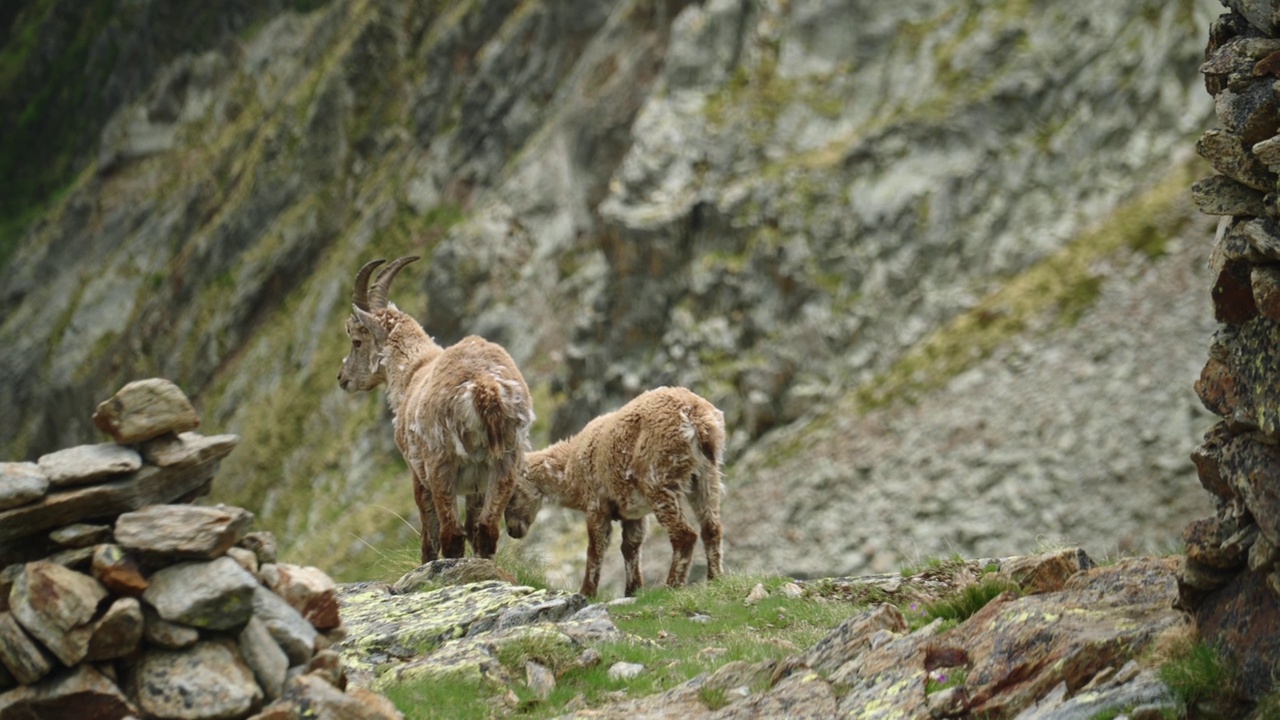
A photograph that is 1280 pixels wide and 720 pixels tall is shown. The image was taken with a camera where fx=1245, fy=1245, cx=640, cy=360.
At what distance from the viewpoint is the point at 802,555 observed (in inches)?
1162

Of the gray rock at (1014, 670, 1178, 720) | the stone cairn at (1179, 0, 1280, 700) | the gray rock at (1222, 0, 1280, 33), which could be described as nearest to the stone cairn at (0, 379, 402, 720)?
the gray rock at (1014, 670, 1178, 720)

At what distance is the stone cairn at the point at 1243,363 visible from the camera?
22.0 feet

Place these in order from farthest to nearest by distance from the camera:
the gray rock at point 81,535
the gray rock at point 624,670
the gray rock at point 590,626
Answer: the gray rock at point 590,626 → the gray rock at point 624,670 → the gray rock at point 81,535

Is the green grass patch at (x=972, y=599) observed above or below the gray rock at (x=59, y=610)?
below

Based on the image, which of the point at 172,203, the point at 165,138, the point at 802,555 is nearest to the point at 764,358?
the point at 802,555

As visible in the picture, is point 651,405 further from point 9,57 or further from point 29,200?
point 9,57

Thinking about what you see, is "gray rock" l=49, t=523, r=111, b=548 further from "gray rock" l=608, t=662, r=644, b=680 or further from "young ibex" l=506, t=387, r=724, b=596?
"young ibex" l=506, t=387, r=724, b=596

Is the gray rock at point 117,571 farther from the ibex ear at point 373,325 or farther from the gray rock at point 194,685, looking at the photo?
the ibex ear at point 373,325

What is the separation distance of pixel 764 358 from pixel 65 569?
28205 mm

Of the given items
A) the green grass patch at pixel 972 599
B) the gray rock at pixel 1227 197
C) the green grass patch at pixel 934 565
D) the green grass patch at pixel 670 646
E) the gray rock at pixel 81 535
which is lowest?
the green grass patch at pixel 934 565

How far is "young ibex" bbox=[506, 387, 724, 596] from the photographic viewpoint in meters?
14.5

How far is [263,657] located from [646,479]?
717 cm

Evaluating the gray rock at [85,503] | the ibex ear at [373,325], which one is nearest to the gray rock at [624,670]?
the gray rock at [85,503]

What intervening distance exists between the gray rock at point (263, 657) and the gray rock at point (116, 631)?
2.12 feet
